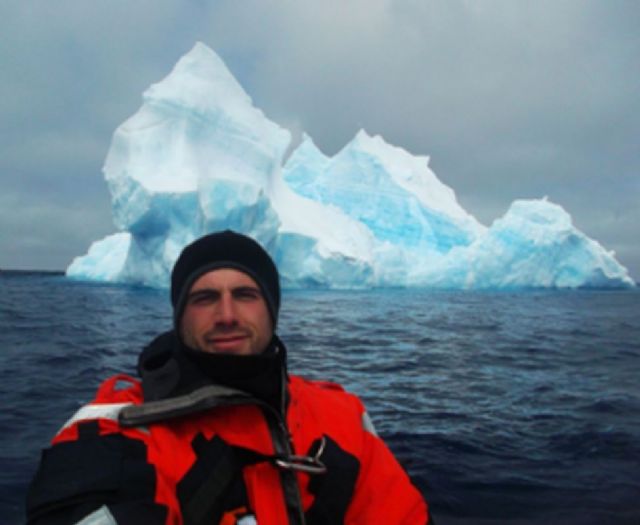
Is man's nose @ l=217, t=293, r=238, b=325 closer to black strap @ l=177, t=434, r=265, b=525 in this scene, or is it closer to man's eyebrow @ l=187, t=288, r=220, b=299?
man's eyebrow @ l=187, t=288, r=220, b=299

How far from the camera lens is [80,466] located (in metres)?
0.97

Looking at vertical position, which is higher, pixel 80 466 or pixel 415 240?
pixel 415 240

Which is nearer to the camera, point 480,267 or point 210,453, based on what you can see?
point 210,453

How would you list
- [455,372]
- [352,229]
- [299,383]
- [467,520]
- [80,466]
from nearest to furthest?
[80,466]
[299,383]
[467,520]
[455,372]
[352,229]

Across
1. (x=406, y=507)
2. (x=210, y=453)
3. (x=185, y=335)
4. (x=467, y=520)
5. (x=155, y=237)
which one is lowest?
(x=467, y=520)

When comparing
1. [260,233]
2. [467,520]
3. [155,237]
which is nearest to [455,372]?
[467,520]

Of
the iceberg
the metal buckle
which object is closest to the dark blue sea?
the metal buckle

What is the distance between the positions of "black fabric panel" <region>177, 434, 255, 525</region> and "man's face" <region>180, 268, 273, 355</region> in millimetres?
243

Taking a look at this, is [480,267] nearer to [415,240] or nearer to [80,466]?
[415,240]

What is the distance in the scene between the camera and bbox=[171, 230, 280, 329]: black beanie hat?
1355 mm

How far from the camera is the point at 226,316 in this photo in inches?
50.0

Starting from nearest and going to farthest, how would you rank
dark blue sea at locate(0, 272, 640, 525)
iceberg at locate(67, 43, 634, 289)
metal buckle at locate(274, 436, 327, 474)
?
1. metal buckle at locate(274, 436, 327, 474)
2. dark blue sea at locate(0, 272, 640, 525)
3. iceberg at locate(67, 43, 634, 289)

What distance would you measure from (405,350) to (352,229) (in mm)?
21180

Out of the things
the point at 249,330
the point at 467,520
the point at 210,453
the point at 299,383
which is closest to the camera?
the point at 210,453
